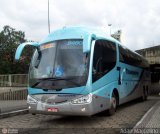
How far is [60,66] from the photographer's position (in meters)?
12.8

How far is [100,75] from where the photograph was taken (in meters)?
13.6

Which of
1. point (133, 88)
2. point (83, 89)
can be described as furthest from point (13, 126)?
point (133, 88)

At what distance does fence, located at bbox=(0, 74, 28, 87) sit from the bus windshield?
19185 millimetres

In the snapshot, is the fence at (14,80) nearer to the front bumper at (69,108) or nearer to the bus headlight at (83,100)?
the front bumper at (69,108)

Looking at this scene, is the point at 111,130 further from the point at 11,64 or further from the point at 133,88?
the point at 11,64

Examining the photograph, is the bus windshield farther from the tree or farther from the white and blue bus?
the tree

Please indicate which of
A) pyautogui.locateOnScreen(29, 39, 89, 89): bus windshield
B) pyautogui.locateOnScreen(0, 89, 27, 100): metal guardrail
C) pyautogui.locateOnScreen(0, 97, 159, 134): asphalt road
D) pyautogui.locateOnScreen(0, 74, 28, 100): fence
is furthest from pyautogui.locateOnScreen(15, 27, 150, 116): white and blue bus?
pyautogui.locateOnScreen(0, 74, 28, 100): fence

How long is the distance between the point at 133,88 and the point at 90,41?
7.88m

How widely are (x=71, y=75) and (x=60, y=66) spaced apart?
53 centimetres

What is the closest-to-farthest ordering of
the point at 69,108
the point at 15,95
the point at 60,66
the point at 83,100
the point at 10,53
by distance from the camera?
the point at 69,108 → the point at 83,100 → the point at 60,66 → the point at 15,95 → the point at 10,53

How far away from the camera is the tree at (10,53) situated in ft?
169

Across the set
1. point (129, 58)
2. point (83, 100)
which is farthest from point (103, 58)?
point (129, 58)

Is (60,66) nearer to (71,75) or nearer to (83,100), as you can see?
(71,75)

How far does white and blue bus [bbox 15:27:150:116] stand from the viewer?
12.4m
